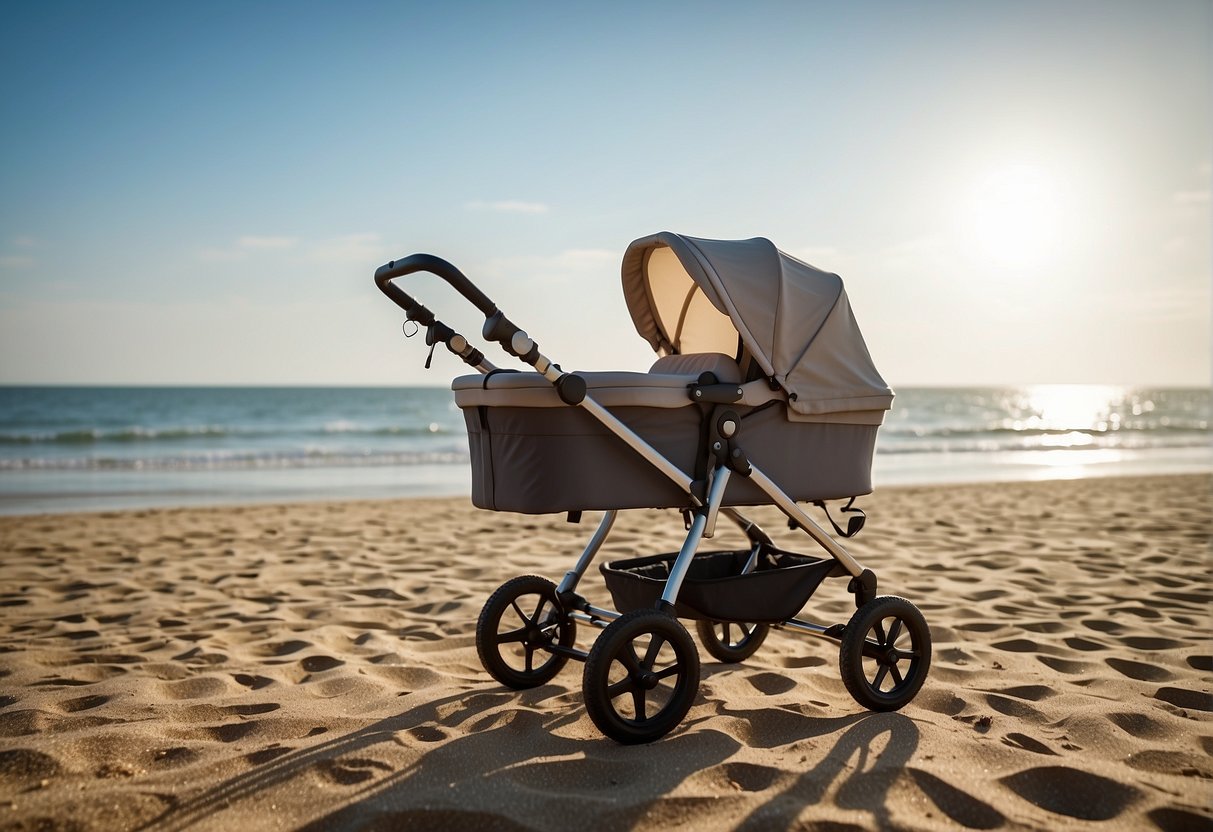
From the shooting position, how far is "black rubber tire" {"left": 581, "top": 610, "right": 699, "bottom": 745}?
2547 mm

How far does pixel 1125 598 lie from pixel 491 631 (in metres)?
3.57

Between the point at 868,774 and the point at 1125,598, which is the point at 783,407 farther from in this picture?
the point at 1125,598

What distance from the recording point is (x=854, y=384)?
10.5 ft

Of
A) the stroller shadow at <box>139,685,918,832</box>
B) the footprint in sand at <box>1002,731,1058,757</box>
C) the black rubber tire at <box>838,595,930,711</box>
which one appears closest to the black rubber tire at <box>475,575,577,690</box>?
the stroller shadow at <box>139,685,918,832</box>

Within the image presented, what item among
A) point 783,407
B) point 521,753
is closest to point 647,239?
point 783,407

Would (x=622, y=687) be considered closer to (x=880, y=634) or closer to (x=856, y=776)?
(x=856, y=776)

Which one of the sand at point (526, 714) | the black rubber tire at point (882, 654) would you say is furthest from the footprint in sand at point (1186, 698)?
the black rubber tire at point (882, 654)

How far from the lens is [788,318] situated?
3070 mm

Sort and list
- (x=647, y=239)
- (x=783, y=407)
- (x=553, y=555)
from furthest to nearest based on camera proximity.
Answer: (x=553, y=555) → (x=647, y=239) → (x=783, y=407)

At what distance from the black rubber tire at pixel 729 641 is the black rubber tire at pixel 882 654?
22.5 inches

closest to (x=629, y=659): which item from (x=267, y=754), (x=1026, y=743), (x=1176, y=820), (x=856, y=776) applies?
(x=856, y=776)

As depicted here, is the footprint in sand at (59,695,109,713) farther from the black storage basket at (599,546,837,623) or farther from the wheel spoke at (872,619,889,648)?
the wheel spoke at (872,619,889,648)

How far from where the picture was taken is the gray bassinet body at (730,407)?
8.84ft

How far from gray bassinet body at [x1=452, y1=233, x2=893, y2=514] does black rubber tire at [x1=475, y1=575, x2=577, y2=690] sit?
547mm
